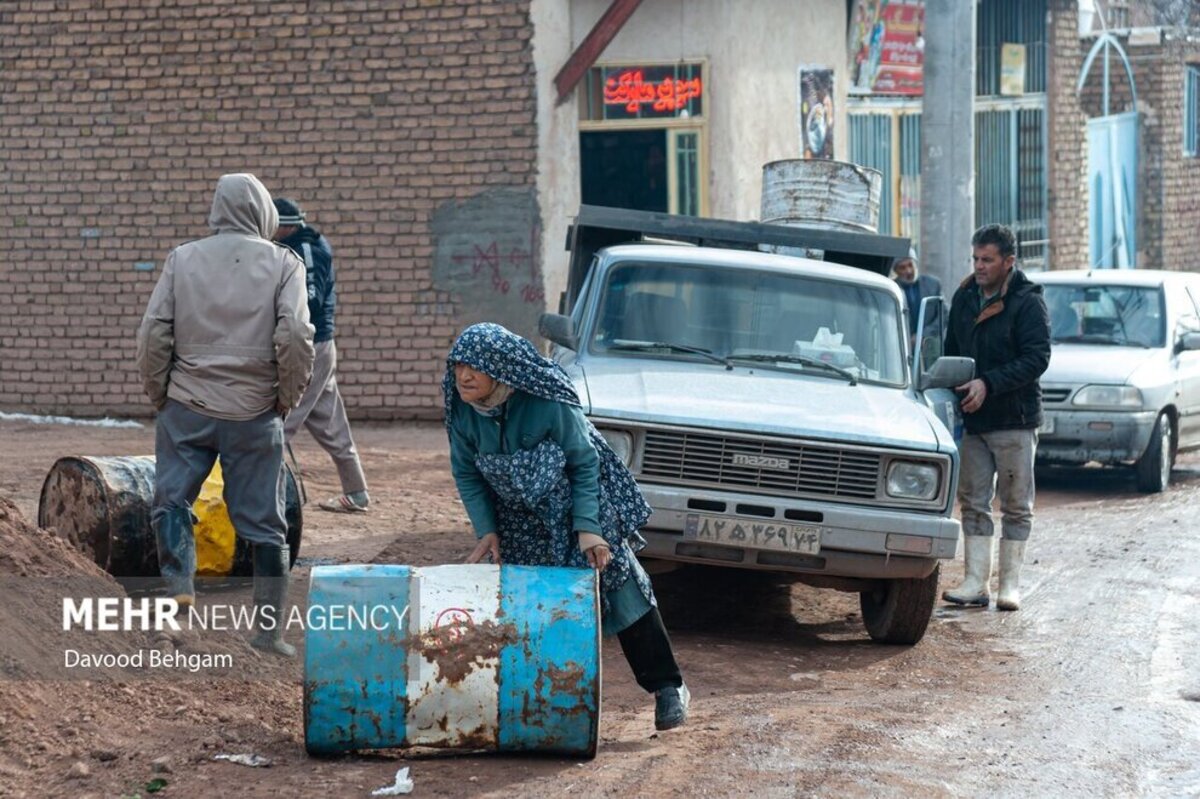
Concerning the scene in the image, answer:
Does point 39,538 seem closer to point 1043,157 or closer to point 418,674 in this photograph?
point 418,674

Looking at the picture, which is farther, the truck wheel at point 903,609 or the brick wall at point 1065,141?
the brick wall at point 1065,141

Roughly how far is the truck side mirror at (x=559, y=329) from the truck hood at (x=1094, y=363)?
5.52m

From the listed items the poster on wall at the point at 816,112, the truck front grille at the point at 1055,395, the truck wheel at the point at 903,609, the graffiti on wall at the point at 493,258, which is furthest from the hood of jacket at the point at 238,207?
the poster on wall at the point at 816,112

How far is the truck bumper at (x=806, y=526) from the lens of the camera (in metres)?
7.11

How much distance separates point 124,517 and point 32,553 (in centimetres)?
105

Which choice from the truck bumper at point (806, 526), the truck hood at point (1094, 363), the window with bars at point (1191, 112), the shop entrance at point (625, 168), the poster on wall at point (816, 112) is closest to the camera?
the truck bumper at point (806, 526)

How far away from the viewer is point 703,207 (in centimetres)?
1503

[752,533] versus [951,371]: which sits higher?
[951,371]

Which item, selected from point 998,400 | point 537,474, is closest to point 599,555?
point 537,474

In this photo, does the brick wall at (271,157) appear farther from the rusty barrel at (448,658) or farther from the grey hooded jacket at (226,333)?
the rusty barrel at (448,658)

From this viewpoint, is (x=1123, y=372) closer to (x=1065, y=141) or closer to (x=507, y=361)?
(x=507, y=361)

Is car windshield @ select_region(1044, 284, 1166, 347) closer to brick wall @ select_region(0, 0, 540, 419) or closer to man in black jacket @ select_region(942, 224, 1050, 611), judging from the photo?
brick wall @ select_region(0, 0, 540, 419)

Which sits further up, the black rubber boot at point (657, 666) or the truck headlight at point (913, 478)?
the truck headlight at point (913, 478)

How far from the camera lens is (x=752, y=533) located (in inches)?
280
